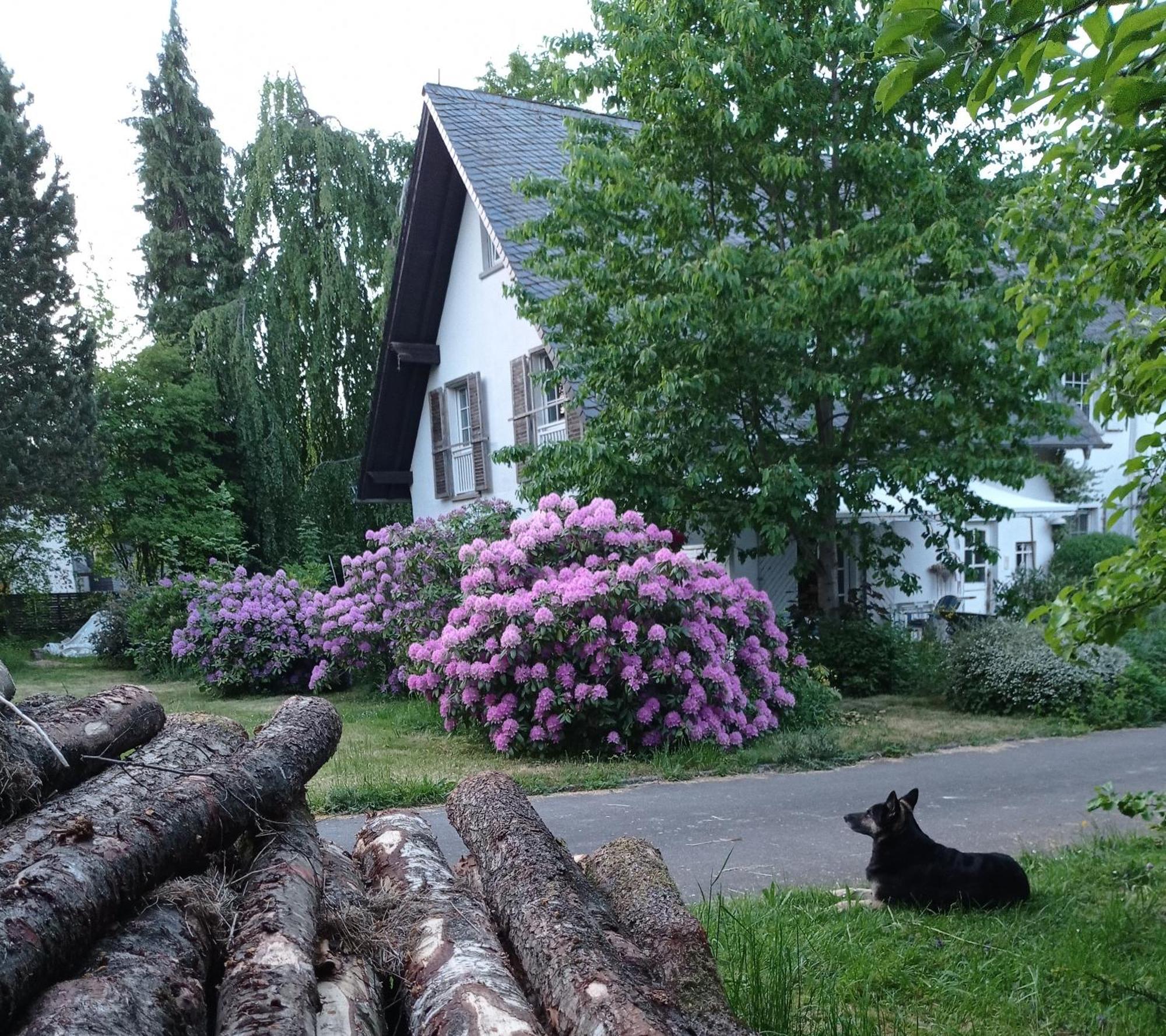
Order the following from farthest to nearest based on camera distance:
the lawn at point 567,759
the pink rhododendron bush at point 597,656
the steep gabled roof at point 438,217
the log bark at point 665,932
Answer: the steep gabled roof at point 438,217 → the pink rhododendron bush at point 597,656 → the lawn at point 567,759 → the log bark at point 665,932

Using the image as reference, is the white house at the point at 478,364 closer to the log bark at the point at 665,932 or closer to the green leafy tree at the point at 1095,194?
the green leafy tree at the point at 1095,194

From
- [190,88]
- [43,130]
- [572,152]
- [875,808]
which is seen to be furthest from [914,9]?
[190,88]

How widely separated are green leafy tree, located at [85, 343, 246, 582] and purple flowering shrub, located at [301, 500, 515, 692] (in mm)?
10547

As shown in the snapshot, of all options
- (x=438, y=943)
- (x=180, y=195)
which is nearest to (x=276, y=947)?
(x=438, y=943)

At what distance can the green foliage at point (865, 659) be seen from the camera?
13805 mm

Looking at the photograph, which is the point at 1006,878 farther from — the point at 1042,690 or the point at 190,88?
the point at 190,88

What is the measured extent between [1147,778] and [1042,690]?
359 centimetres

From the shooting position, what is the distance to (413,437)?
23625 millimetres

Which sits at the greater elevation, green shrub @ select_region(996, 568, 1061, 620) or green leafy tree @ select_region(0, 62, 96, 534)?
green leafy tree @ select_region(0, 62, 96, 534)

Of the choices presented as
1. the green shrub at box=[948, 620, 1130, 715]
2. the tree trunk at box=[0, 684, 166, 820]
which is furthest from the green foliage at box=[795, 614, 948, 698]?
the tree trunk at box=[0, 684, 166, 820]

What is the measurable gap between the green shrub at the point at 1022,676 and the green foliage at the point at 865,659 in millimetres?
579

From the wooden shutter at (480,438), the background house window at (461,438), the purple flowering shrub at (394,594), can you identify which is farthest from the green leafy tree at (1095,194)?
the background house window at (461,438)

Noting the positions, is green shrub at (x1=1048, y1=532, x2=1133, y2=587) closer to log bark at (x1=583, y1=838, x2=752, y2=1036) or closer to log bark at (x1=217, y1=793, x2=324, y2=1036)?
log bark at (x1=583, y1=838, x2=752, y2=1036)

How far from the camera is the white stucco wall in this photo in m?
18.9
